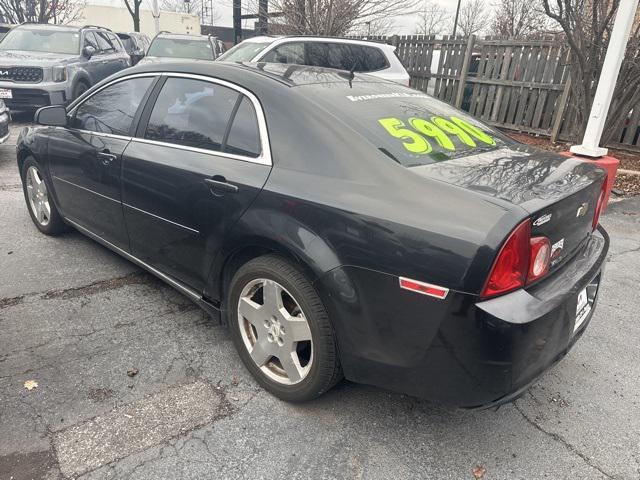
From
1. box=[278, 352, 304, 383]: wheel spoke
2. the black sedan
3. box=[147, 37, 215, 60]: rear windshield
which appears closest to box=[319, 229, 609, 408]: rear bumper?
the black sedan

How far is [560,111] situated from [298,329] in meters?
8.98

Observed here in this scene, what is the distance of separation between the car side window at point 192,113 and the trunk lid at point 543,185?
1168mm

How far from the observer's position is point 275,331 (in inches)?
95.8

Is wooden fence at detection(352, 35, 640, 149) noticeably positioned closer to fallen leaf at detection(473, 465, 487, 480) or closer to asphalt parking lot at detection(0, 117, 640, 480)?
asphalt parking lot at detection(0, 117, 640, 480)

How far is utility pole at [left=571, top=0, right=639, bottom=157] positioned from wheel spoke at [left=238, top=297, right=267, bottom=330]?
4.55m

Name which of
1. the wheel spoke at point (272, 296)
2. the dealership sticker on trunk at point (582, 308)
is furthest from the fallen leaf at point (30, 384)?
the dealership sticker on trunk at point (582, 308)

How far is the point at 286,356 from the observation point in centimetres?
241

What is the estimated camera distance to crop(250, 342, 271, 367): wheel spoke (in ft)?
8.29

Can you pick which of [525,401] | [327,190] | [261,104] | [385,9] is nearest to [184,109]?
[261,104]

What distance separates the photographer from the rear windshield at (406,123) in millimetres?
2299

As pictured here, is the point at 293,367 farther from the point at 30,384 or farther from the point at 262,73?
the point at 262,73

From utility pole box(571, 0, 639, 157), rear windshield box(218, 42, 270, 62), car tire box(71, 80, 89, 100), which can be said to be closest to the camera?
utility pole box(571, 0, 639, 157)

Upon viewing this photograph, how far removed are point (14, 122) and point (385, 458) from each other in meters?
10.7

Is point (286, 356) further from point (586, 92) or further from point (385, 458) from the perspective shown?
point (586, 92)
